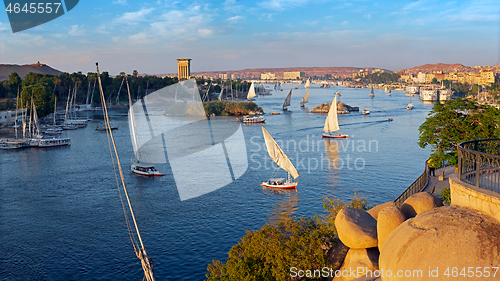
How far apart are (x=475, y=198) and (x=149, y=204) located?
25777 mm

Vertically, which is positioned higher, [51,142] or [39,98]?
[39,98]

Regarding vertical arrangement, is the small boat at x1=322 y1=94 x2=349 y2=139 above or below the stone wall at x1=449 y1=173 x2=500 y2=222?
below

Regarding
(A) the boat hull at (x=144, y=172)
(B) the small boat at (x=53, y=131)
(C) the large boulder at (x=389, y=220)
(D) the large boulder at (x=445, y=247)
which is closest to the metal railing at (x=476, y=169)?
(D) the large boulder at (x=445, y=247)

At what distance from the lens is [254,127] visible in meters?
75.2

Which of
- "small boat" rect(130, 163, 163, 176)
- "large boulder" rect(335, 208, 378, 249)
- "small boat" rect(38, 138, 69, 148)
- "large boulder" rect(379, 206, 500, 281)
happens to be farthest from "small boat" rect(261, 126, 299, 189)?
"small boat" rect(38, 138, 69, 148)

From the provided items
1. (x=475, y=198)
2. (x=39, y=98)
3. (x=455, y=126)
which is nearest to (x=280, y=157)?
(x=455, y=126)

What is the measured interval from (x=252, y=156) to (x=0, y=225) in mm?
27238

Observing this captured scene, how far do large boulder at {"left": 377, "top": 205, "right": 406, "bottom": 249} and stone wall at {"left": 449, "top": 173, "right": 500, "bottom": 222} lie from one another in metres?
1.65

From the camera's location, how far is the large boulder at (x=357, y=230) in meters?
11.2

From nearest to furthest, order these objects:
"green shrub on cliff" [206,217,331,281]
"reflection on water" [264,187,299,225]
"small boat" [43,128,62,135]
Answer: "green shrub on cliff" [206,217,331,281] → "reflection on water" [264,187,299,225] → "small boat" [43,128,62,135]

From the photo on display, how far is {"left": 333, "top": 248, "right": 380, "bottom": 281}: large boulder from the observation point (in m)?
11.3

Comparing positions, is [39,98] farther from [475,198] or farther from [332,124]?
[475,198]

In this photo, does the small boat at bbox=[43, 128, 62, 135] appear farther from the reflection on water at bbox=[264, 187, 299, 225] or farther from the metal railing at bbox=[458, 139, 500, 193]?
the metal railing at bbox=[458, 139, 500, 193]

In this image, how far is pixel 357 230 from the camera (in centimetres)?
1123
